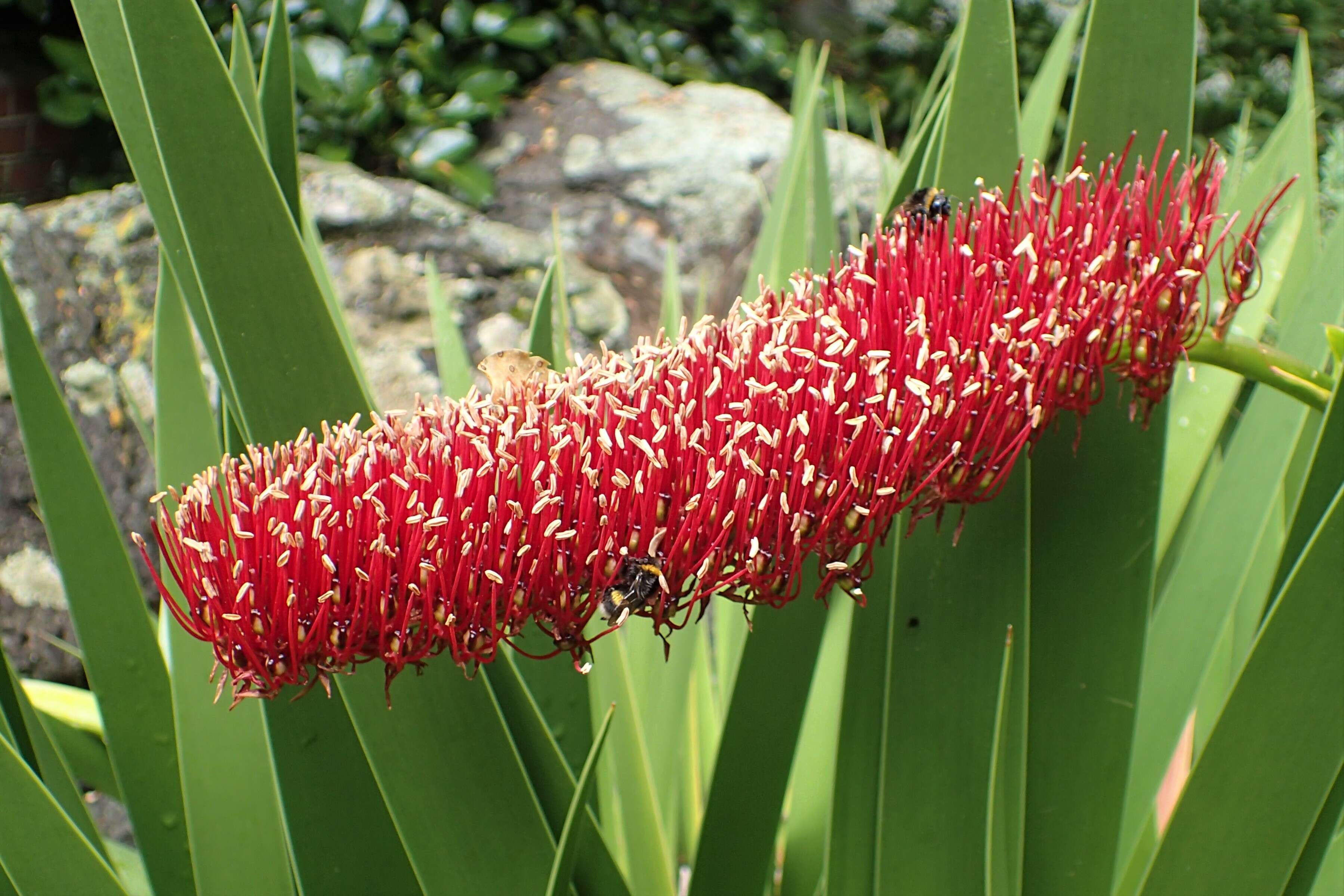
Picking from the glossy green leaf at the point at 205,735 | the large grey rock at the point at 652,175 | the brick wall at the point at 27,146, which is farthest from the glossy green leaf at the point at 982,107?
the brick wall at the point at 27,146

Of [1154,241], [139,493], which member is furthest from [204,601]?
[139,493]

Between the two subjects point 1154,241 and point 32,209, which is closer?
point 1154,241

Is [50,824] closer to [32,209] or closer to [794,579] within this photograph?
[794,579]

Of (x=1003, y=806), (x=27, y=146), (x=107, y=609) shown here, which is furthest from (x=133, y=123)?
(x=27, y=146)

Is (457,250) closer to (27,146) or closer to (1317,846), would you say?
(27,146)

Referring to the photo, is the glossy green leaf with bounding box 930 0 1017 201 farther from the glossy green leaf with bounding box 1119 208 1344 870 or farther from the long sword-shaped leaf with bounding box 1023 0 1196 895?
the glossy green leaf with bounding box 1119 208 1344 870

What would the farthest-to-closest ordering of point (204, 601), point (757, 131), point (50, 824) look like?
point (757, 131) < point (50, 824) < point (204, 601)

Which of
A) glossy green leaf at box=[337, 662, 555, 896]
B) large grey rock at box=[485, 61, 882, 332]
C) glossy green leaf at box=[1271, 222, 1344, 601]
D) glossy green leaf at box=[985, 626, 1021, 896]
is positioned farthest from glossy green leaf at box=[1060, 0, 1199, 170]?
large grey rock at box=[485, 61, 882, 332]
